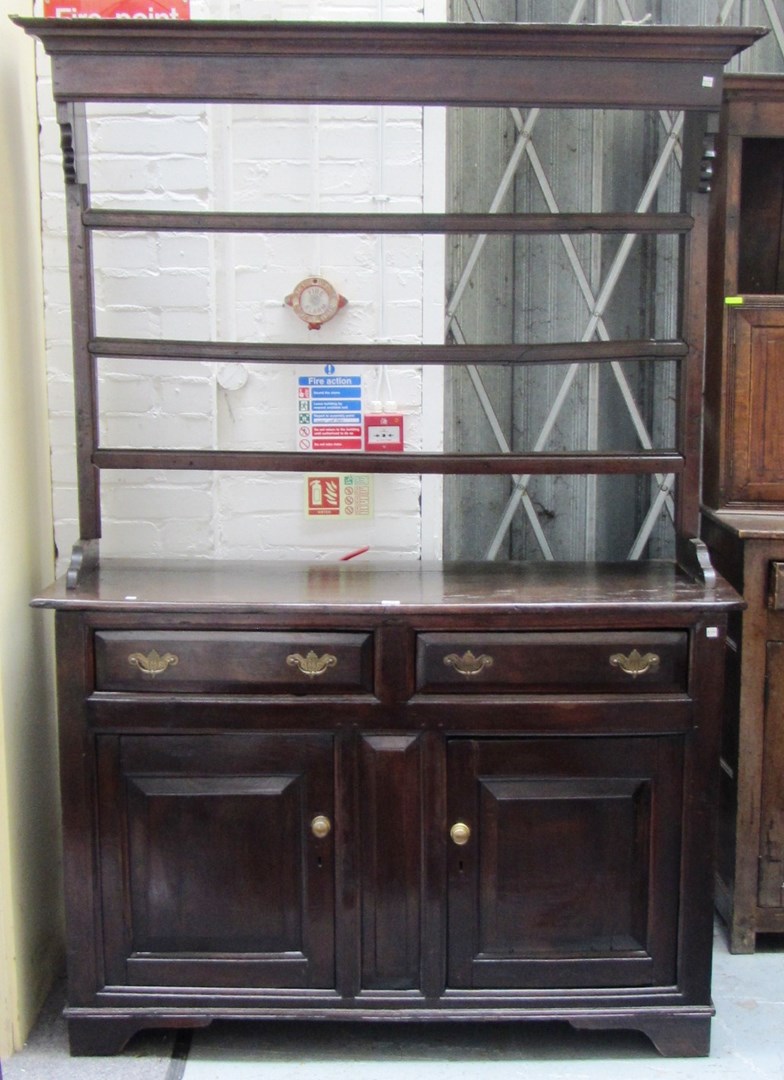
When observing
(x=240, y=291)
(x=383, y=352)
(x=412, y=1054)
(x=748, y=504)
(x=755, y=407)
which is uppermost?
(x=240, y=291)

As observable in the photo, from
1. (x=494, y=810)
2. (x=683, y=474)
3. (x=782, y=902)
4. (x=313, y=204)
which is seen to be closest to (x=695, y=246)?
(x=683, y=474)

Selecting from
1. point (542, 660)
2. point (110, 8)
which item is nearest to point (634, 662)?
point (542, 660)

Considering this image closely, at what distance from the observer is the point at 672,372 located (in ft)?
8.05

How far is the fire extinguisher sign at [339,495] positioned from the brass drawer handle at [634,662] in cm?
70

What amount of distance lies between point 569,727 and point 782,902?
0.72 metres

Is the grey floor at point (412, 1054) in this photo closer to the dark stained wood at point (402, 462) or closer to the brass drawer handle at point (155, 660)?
the brass drawer handle at point (155, 660)

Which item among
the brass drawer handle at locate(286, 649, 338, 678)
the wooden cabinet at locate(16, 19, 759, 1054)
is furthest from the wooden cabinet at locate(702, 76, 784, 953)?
the brass drawer handle at locate(286, 649, 338, 678)

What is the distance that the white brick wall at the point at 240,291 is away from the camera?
7.25 feet

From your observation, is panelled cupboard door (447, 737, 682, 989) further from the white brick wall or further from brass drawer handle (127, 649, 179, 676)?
the white brick wall

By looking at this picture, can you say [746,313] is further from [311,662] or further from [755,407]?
[311,662]

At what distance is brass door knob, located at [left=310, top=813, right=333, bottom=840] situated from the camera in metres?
1.88

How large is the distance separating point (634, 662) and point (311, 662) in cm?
56

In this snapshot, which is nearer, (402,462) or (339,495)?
(402,462)

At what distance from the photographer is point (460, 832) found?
6.17ft
